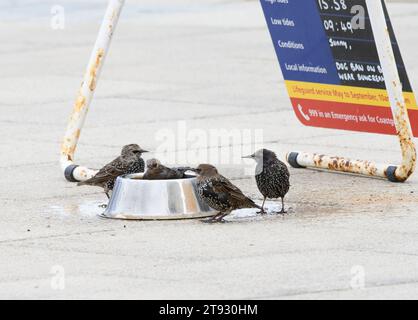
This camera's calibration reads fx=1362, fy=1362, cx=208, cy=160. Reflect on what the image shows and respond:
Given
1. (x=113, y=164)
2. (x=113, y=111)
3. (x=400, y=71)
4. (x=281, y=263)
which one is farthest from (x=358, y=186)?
(x=113, y=111)

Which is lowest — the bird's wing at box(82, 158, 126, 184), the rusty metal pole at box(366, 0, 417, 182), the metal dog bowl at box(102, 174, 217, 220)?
the metal dog bowl at box(102, 174, 217, 220)

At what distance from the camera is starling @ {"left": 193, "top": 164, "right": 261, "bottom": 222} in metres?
8.00

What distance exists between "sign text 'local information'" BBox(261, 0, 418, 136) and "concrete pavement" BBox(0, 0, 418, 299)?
45 centimetres

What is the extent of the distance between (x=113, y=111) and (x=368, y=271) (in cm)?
646

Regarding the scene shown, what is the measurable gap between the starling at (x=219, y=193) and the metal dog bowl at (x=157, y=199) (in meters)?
0.12

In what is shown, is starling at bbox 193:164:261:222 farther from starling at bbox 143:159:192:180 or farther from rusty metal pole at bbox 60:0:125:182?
rusty metal pole at bbox 60:0:125:182

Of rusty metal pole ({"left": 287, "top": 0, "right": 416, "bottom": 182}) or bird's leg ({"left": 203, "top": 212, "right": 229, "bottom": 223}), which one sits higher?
rusty metal pole ({"left": 287, "top": 0, "right": 416, "bottom": 182})

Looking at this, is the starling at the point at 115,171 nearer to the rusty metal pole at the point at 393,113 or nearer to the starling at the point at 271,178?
the starling at the point at 271,178

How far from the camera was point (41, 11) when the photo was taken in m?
22.9

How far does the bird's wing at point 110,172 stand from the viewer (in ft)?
28.4

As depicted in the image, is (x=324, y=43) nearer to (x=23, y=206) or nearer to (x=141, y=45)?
(x=23, y=206)

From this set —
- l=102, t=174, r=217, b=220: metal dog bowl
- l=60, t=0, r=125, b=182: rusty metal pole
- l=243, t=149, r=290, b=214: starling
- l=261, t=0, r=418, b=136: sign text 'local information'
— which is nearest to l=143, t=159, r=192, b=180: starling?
l=102, t=174, r=217, b=220: metal dog bowl

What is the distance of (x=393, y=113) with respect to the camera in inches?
353

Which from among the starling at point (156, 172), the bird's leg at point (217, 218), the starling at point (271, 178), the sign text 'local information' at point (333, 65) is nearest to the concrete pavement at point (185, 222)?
the bird's leg at point (217, 218)
